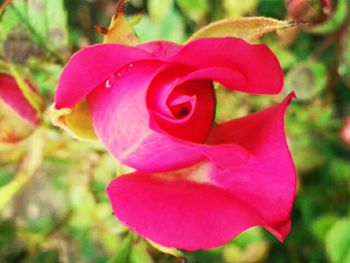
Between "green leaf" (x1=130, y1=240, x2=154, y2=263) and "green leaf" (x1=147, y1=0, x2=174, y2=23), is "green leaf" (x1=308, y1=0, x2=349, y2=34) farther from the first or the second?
"green leaf" (x1=130, y1=240, x2=154, y2=263)

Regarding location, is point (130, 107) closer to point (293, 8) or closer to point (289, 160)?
point (289, 160)

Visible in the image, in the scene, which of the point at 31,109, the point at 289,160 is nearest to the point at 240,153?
the point at 289,160

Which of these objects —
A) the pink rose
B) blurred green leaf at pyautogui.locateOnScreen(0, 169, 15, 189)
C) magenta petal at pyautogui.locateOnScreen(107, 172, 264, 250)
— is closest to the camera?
magenta petal at pyautogui.locateOnScreen(107, 172, 264, 250)

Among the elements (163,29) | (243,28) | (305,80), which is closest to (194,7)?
(163,29)

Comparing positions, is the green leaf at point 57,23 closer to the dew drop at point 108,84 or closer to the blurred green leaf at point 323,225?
the dew drop at point 108,84

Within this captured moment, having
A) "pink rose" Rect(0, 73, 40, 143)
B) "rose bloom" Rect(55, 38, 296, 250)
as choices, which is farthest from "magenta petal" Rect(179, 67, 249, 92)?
"pink rose" Rect(0, 73, 40, 143)

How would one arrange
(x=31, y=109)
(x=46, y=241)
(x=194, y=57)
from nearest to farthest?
(x=194, y=57) → (x=31, y=109) → (x=46, y=241)
